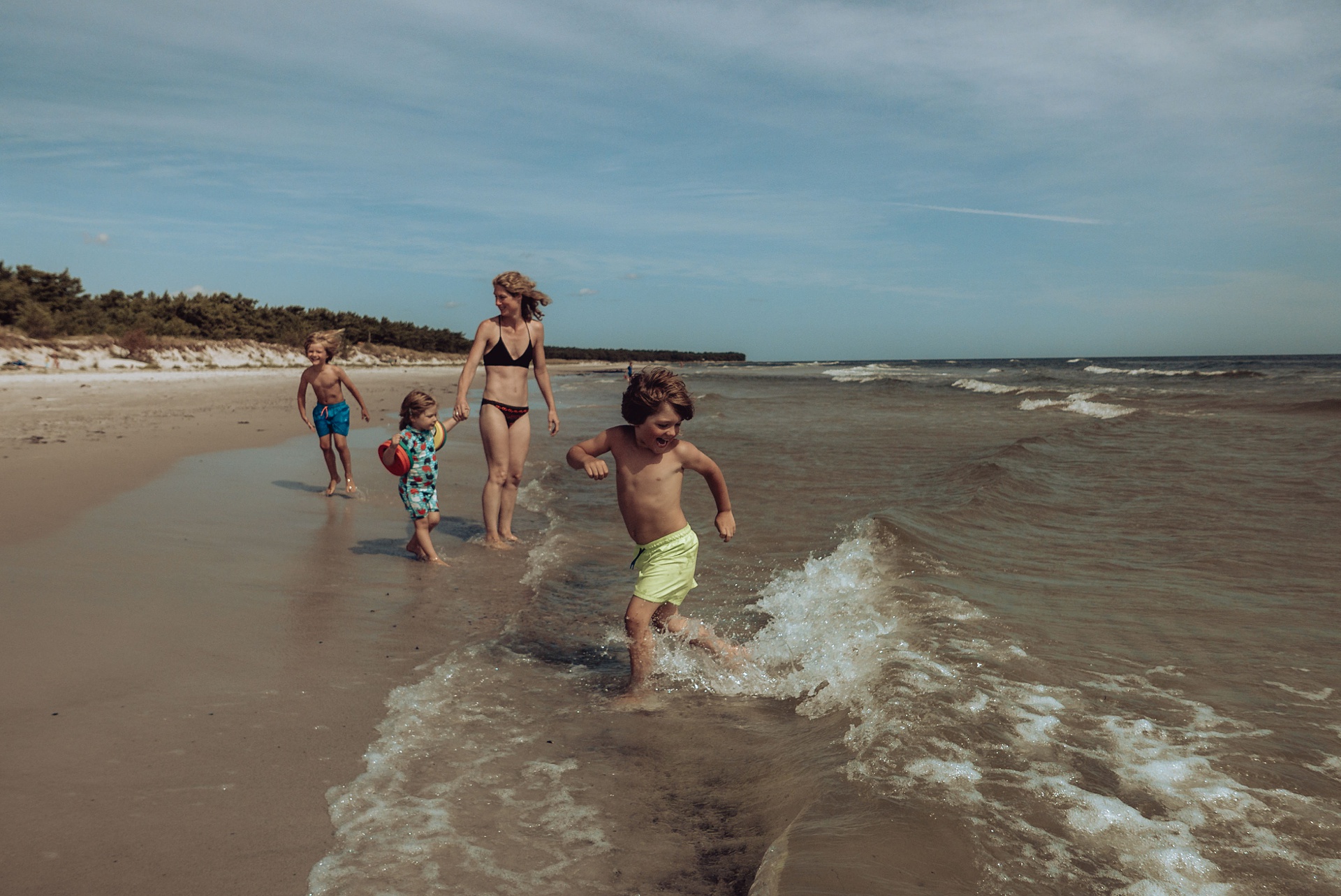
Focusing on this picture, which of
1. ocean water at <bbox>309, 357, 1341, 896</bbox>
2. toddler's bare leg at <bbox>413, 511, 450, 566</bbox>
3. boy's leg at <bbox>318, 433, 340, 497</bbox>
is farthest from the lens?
boy's leg at <bbox>318, 433, 340, 497</bbox>

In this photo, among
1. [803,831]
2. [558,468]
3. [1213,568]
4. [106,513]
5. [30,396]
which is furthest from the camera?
[30,396]

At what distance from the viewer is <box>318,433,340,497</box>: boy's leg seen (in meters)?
7.85

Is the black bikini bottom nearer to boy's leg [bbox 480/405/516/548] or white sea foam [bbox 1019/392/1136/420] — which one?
boy's leg [bbox 480/405/516/548]

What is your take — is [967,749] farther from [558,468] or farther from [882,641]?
[558,468]

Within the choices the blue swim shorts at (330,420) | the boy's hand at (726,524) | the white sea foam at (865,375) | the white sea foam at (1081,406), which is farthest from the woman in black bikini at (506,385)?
the white sea foam at (865,375)

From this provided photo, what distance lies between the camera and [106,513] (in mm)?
6133

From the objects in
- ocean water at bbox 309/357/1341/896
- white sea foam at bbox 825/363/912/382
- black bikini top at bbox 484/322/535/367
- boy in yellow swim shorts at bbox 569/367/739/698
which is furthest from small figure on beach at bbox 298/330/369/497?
white sea foam at bbox 825/363/912/382

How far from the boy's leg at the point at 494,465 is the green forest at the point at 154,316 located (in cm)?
2892

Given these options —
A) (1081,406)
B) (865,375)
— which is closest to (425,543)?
(1081,406)

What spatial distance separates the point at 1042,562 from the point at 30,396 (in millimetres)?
19237

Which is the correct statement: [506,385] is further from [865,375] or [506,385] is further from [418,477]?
[865,375]

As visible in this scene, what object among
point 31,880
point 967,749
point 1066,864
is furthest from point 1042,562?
point 31,880

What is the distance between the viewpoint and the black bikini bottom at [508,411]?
6270 mm

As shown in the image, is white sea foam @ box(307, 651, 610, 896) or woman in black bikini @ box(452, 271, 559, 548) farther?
woman in black bikini @ box(452, 271, 559, 548)
